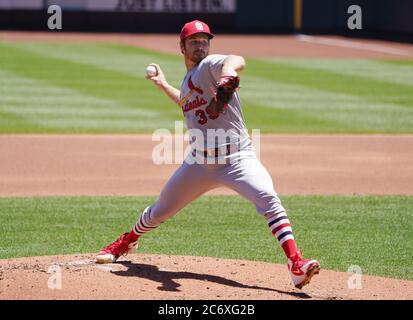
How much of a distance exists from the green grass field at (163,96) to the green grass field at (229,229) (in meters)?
5.32

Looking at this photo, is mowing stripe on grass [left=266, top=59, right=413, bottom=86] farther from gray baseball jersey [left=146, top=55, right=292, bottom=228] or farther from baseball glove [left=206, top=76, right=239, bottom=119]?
baseball glove [left=206, top=76, right=239, bottom=119]

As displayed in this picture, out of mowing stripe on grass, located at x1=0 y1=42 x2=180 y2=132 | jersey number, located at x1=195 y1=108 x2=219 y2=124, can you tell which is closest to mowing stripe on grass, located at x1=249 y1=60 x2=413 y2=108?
mowing stripe on grass, located at x1=0 y1=42 x2=180 y2=132

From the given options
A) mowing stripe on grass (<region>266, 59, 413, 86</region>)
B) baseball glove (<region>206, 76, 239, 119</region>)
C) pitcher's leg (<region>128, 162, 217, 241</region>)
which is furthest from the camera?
mowing stripe on grass (<region>266, 59, 413, 86</region>)

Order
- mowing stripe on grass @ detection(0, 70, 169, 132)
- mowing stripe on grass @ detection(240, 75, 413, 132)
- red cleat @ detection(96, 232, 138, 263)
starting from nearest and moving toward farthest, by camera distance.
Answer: red cleat @ detection(96, 232, 138, 263), mowing stripe on grass @ detection(0, 70, 169, 132), mowing stripe on grass @ detection(240, 75, 413, 132)

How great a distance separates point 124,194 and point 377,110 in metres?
8.41

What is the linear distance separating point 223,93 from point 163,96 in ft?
46.2

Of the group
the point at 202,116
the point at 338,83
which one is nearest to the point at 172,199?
the point at 202,116

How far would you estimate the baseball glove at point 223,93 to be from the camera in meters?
6.09

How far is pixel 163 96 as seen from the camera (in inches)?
794

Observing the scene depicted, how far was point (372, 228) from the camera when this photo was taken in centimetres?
940

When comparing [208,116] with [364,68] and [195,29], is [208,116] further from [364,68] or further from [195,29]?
[364,68]

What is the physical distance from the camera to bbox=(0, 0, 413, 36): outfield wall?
117 feet

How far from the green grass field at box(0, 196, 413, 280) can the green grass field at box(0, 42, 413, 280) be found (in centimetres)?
1
